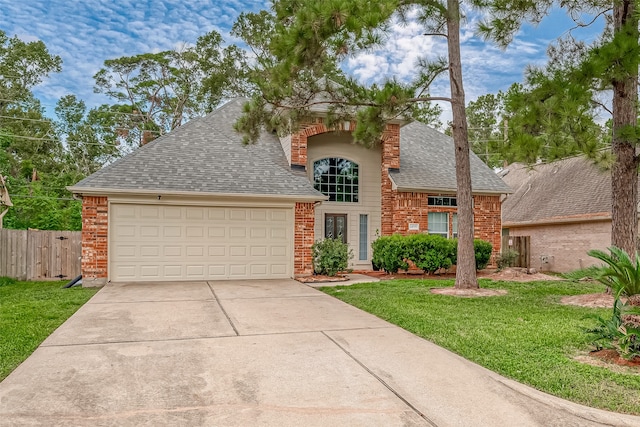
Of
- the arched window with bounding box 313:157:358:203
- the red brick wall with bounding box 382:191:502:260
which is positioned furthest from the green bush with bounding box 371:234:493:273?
the arched window with bounding box 313:157:358:203

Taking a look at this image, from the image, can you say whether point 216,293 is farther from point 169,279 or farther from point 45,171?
point 45,171

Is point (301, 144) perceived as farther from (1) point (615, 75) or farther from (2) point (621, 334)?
(2) point (621, 334)

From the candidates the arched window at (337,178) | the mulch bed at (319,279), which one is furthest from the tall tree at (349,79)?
the arched window at (337,178)

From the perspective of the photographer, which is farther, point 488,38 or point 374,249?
point 374,249

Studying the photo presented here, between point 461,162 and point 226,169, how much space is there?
633 centimetres

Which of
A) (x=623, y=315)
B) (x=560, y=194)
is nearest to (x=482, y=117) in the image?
(x=560, y=194)

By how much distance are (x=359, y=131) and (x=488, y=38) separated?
3191 millimetres

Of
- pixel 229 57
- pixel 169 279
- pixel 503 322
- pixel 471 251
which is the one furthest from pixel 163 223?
pixel 229 57

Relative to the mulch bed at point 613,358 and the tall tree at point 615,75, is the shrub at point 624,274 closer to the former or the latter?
the mulch bed at point 613,358

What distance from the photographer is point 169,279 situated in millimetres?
11180

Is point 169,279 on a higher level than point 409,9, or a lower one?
lower

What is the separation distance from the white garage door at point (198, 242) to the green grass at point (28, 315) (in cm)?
141

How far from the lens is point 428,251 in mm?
12820

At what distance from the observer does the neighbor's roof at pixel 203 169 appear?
10891 mm
